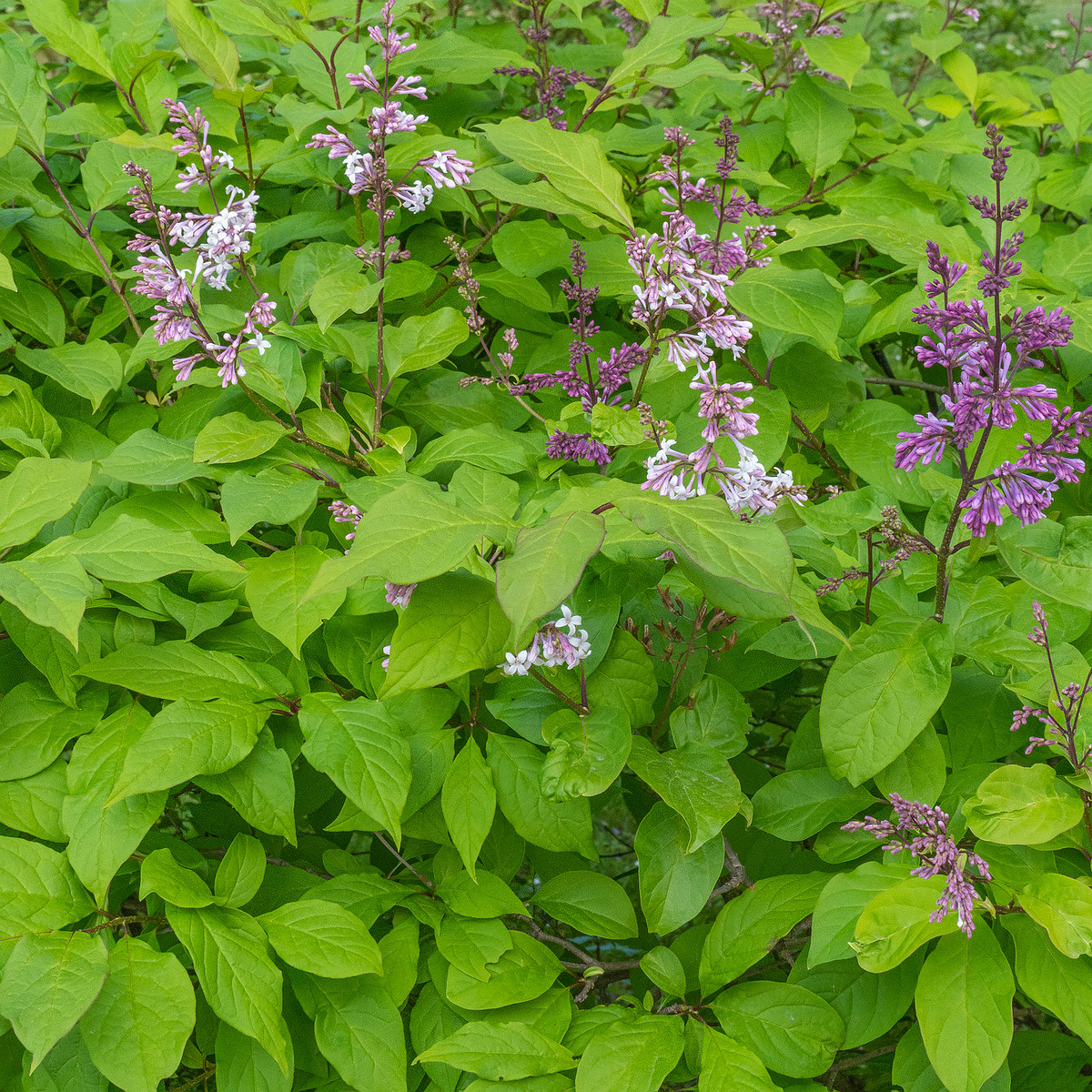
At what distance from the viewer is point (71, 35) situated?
2021 millimetres

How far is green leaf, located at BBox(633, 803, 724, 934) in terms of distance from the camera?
134 cm

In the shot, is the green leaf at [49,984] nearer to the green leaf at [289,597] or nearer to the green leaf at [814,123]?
the green leaf at [289,597]

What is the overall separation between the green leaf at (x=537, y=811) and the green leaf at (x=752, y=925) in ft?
0.77

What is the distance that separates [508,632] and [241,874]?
0.54m

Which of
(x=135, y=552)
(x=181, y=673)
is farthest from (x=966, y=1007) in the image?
(x=135, y=552)

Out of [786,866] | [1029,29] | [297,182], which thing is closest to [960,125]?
[297,182]

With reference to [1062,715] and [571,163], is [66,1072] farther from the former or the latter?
[571,163]

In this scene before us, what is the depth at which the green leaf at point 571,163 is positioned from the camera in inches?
63.6

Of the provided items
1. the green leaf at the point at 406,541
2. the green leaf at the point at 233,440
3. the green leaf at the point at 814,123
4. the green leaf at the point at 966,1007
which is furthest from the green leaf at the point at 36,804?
the green leaf at the point at 814,123

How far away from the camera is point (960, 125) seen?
2.29 metres

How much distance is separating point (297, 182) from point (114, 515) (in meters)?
0.96

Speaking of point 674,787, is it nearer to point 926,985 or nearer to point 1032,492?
point 926,985

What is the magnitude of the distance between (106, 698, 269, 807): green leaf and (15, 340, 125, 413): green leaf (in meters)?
0.70

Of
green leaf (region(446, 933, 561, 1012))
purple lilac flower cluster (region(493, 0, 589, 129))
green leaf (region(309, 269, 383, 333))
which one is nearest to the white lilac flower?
green leaf (region(309, 269, 383, 333))
